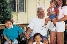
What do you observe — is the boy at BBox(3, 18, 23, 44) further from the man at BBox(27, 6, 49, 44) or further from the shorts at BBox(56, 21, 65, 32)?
the shorts at BBox(56, 21, 65, 32)

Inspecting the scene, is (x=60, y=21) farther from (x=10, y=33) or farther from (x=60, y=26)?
(x=10, y=33)

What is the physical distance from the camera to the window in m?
13.9

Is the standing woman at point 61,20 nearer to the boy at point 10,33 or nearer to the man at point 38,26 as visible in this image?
the man at point 38,26

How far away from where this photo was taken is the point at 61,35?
4.60 metres

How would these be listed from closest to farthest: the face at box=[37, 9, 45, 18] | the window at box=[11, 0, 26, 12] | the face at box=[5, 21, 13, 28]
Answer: the face at box=[37, 9, 45, 18], the face at box=[5, 21, 13, 28], the window at box=[11, 0, 26, 12]

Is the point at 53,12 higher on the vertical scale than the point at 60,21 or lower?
higher

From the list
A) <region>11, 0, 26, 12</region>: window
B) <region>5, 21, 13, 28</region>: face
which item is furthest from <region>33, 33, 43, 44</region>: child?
<region>11, 0, 26, 12</region>: window

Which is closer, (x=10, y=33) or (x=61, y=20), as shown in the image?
(x=61, y=20)

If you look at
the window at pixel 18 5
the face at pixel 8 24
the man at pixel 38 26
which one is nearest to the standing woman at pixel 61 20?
the man at pixel 38 26

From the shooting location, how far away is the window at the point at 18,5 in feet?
45.5

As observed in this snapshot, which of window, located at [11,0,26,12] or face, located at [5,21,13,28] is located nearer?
face, located at [5,21,13,28]

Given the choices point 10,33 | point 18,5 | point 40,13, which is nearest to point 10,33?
point 10,33

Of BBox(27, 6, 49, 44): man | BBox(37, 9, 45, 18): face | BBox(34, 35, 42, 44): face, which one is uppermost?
BBox(37, 9, 45, 18): face

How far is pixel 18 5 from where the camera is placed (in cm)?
1395
